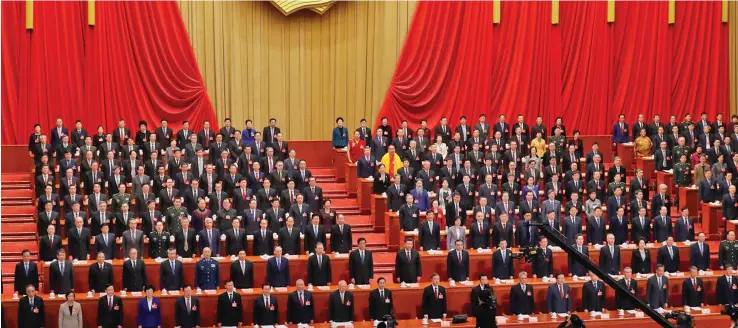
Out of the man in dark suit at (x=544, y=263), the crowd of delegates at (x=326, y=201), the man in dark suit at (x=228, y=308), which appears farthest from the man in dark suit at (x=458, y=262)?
the man in dark suit at (x=228, y=308)

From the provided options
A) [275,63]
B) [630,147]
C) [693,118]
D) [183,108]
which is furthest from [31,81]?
[693,118]

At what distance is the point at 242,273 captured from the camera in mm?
13500

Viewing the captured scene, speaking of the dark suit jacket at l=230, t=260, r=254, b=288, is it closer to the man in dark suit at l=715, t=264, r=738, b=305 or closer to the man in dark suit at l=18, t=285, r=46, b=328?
the man in dark suit at l=18, t=285, r=46, b=328

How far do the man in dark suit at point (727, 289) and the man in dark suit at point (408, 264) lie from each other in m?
3.45

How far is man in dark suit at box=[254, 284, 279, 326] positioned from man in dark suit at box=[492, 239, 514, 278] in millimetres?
2639

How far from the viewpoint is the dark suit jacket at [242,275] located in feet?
44.2

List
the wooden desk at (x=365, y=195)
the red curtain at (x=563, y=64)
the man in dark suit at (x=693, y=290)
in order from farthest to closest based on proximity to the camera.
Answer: the red curtain at (x=563, y=64) → the wooden desk at (x=365, y=195) → the man in dark suit at (x=693, y=290)

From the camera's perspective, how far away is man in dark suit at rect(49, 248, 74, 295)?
13.1m

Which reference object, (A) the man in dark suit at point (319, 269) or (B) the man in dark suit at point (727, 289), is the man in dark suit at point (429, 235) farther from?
(B) the man in dark suit at point (727, 289)

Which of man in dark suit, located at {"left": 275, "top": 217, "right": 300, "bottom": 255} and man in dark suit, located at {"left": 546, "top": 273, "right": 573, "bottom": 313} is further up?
man in dark suit, located at {"left": 275, "top": 217, "right": 300, "bottom": 255}

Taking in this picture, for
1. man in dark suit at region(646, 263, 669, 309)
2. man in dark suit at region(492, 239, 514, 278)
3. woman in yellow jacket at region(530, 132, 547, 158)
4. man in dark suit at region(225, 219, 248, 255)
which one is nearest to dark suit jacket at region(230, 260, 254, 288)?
man in dark suit at region(225, 219, 248, 255)

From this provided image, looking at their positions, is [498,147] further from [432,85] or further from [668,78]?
[668,78]

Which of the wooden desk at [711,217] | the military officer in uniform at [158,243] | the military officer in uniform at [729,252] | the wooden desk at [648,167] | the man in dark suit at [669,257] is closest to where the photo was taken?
the military officer in uniform at [158,243]

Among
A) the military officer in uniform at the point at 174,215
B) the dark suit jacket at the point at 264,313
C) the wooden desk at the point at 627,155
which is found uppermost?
the wooden desk at the point at 627,155
